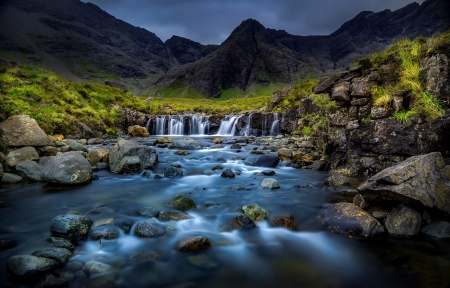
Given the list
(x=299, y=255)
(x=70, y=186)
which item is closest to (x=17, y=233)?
(x=70, y=186)

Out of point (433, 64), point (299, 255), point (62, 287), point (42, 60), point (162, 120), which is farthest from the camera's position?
point (42, 60)

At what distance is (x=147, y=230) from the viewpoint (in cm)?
544

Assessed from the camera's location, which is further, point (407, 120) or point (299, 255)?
point (407, 120)

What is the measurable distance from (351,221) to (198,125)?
95.6ft

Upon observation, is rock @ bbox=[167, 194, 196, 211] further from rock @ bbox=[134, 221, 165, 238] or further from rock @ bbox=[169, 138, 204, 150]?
rock @ bbox=[169, 138, 204, 150]

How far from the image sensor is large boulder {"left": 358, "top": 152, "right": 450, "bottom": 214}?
199 inches

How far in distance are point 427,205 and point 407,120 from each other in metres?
4.03

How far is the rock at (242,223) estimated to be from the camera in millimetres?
5816

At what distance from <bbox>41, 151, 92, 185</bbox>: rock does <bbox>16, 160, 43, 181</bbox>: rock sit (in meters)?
0.31

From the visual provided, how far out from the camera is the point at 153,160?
12.0 meters

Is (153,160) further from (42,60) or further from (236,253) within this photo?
(42,60)

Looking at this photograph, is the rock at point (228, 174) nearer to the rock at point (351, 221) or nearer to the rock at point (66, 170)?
the rock at point (351, 221)

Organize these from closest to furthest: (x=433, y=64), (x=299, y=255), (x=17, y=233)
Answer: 1. (x=299, y=255)
2. (x=17, y=233)
3. (x=433, y=64)

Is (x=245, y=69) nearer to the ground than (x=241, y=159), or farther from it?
farther from it
